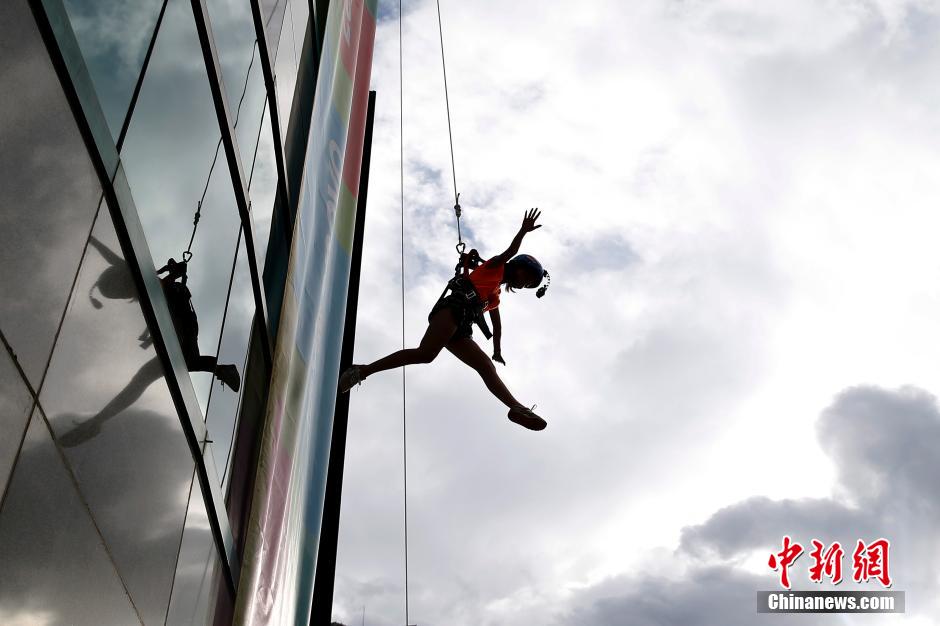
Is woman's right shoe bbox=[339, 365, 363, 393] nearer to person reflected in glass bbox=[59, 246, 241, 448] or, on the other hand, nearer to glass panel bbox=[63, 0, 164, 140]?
person reflected in glass bbox=[59, 246, 241, 448]

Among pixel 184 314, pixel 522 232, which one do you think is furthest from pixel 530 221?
pixel 184 314

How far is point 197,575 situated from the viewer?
6.84m

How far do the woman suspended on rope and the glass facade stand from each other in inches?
33.0

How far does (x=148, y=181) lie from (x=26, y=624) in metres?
2.48

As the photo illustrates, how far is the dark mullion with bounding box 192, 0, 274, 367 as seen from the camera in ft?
20.7

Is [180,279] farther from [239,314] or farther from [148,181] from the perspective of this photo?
[239,314]

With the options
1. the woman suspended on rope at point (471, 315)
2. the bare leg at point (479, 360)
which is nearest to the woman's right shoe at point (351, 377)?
the woman suspended on rope at point (471, 315)

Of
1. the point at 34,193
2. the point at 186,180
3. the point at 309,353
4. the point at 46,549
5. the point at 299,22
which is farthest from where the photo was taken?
the point at 299,22

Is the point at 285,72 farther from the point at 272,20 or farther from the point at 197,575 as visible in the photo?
the point at 197,575

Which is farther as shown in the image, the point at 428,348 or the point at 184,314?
the point at 428,348

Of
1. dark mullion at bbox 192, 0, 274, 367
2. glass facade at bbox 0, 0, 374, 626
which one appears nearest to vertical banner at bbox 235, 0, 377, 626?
glass facade at bbox 0, 0, 374, 626

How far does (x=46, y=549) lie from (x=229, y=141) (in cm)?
379

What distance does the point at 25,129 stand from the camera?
3.79 meters

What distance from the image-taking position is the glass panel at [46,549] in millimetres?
3783
